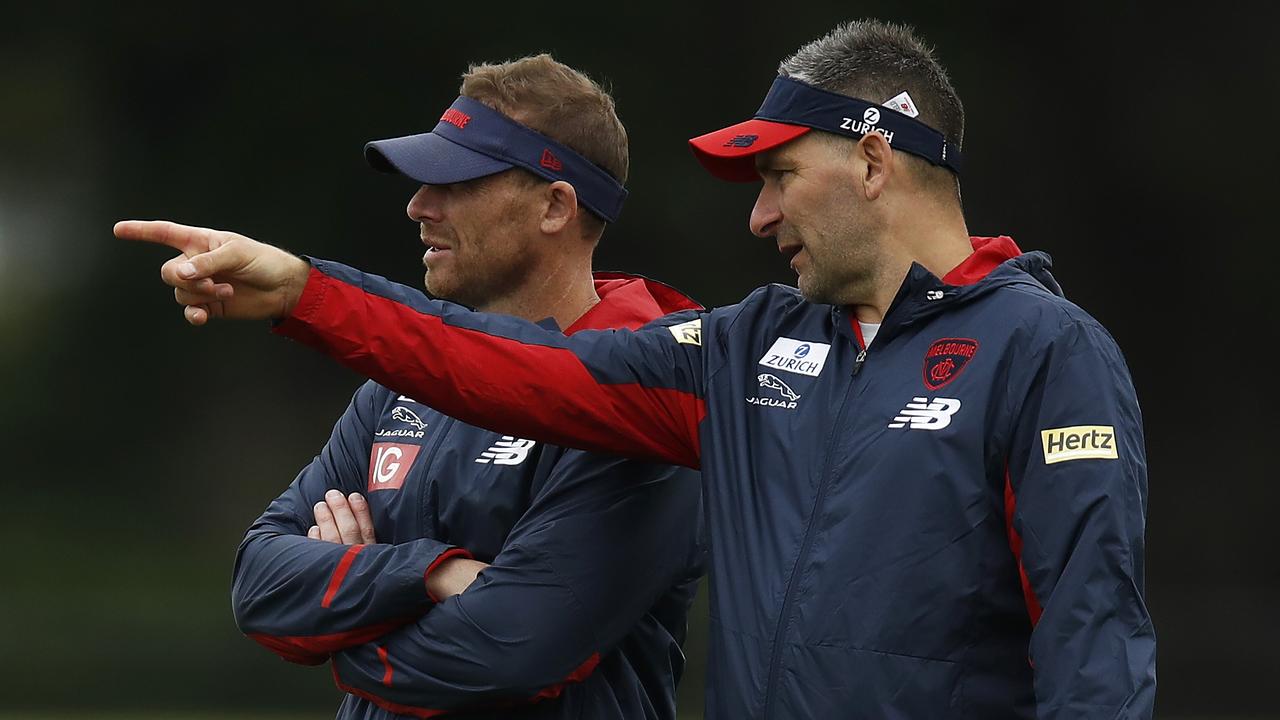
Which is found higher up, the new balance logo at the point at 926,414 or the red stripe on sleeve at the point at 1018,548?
the new balance logo at the point at 926,414

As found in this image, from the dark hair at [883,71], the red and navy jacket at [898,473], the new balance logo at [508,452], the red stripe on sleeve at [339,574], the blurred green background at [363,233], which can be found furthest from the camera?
the blurred green background at [363,233]

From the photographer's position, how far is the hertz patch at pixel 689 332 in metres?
2.06

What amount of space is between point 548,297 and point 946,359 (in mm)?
766

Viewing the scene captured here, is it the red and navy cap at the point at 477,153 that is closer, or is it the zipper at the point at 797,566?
the zipper at the point at 797,566

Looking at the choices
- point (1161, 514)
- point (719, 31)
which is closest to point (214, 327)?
point (719, 31)

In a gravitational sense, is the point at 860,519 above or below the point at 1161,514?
above

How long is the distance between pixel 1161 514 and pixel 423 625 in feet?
13.7

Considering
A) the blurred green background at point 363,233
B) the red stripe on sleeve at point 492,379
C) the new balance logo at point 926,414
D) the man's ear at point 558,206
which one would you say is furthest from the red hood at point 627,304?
the blurred green background at point 363,233

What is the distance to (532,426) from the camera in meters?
1.98

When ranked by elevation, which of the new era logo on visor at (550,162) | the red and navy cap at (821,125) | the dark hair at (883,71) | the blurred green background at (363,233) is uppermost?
the dark hair at (883,71)

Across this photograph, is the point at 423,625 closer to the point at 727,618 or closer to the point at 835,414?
the point at 727,618

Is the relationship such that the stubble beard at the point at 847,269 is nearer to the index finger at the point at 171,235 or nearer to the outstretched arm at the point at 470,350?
the outstretched arm at the point at 470,350

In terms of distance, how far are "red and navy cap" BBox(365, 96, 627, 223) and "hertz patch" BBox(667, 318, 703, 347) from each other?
1.23ft

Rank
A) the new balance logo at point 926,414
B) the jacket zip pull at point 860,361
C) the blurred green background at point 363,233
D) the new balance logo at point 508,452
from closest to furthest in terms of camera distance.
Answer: the new balance logo at point 926,414
the jacket zip pull at point 860,361
the new balance logo at point 508,452
the blurred green background at point 363,233
